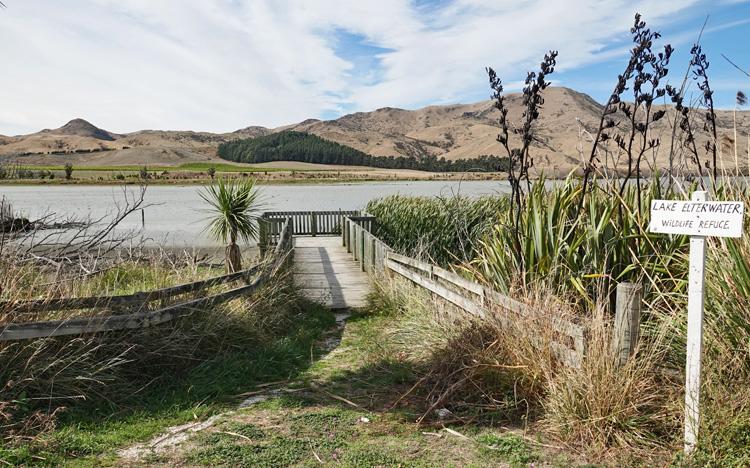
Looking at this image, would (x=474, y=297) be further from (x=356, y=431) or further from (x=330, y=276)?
(x=330, y=276)

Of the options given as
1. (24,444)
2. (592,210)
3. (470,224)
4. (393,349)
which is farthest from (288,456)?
(470,224)

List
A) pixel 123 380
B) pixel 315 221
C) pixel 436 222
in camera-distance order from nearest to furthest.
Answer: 1. pixel 123 380
2. pixel 436 222
3. pixel 315 221

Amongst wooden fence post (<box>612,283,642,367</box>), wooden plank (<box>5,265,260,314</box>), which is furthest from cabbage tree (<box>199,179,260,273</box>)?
wooden fence post (<box>612,283,642,367</box>)

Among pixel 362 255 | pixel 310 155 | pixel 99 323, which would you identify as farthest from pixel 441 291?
pixel 310 155

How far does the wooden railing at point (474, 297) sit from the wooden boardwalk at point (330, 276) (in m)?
0.58

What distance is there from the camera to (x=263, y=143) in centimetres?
17300

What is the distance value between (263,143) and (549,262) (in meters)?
174

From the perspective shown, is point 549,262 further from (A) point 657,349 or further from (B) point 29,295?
(B) point 29,295

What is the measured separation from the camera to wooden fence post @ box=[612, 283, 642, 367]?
368 centimetres

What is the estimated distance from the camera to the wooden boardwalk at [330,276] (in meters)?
9.28

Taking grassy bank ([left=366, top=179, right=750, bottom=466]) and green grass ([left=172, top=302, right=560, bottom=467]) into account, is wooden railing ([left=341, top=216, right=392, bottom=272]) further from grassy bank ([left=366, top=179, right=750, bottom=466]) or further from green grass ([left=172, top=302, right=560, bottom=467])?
green grass ([left=172, top=302, right=560, bottom=467])

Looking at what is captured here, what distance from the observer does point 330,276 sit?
1178 centimetres

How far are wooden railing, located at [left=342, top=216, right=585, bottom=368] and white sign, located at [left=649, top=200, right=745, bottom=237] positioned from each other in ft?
3.03

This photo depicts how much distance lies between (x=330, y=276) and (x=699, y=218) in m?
8.96
